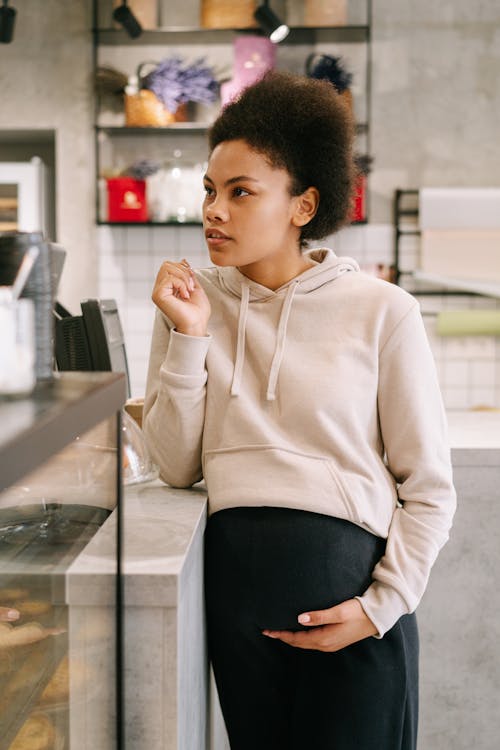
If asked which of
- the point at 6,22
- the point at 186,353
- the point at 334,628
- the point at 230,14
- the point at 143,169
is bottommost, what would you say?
the point at 334,628

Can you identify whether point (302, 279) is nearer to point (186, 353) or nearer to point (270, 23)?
point (186, 353)

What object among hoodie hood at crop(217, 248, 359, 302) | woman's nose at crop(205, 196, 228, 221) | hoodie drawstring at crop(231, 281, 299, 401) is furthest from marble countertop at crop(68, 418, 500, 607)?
woman's nose at crop(205, 196, 228, 221)

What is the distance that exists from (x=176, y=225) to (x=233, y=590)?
3009 mm

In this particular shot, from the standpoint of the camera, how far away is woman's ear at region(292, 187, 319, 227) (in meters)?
1.48

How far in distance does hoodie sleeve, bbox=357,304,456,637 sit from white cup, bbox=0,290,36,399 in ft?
2.13

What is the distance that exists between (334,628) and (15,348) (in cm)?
70

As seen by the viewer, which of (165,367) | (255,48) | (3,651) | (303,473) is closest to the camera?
(3,651)

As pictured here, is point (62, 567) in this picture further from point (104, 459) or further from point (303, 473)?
point (303, 473)

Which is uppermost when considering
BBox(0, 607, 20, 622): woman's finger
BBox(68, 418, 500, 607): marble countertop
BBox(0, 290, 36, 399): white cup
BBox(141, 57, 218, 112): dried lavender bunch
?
BBox(141, 57, 218, 112): dried lavender bunch

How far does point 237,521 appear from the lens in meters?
1.36

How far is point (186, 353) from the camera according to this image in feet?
4.57

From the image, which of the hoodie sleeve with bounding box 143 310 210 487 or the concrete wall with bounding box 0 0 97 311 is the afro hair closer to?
the hoodie sleeve with bounding box 143 310 210 487

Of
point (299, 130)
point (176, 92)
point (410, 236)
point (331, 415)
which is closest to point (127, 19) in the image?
point (176, 92)

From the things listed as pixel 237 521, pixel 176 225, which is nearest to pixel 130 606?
pixel 237 521
